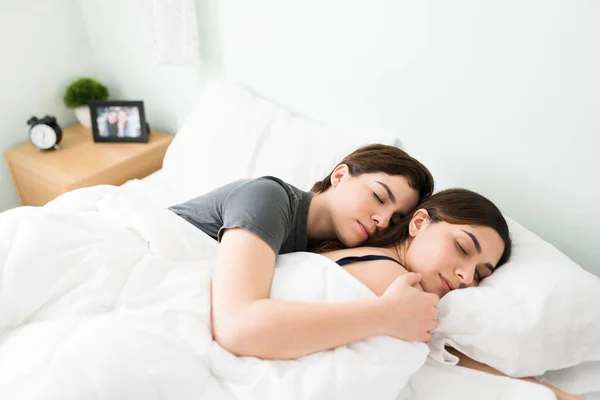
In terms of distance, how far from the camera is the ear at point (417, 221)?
1.07 meters

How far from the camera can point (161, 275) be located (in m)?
0.89

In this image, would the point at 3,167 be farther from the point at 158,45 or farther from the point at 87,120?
the point at 158,45

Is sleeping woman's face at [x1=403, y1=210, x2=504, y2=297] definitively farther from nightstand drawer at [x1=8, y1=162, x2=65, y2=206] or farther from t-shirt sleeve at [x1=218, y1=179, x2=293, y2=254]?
nightstand drawer at [x1=8, y1=162, x2=65, y2=206]

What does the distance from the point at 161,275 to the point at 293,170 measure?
0.62 metres

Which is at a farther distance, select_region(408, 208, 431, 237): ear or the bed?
select_region(408, 208, 431, 237): ear

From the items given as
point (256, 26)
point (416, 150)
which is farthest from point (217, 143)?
point (416, 150)

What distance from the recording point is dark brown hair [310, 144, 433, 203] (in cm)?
110

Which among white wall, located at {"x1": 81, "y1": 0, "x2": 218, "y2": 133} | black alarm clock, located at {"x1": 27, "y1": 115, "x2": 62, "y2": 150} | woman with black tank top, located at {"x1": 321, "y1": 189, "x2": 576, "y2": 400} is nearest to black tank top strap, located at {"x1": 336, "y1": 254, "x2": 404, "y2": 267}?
woman with black tank top, located at {"x1": 321, "y1": 189, "x2": 576, "y2": 400}

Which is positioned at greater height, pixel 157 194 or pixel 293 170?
pixel 293 170

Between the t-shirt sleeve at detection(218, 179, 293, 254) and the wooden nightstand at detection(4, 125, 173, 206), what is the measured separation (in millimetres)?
910

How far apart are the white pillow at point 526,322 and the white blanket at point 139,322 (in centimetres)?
12

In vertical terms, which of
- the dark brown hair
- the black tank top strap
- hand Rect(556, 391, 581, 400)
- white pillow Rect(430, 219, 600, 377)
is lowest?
hand Rect(556, 391, 581, 400)

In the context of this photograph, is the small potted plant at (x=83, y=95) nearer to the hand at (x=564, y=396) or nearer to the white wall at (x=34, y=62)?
the white wall at (x=34, y=62)

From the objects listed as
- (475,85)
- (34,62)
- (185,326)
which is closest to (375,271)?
(185,326)
